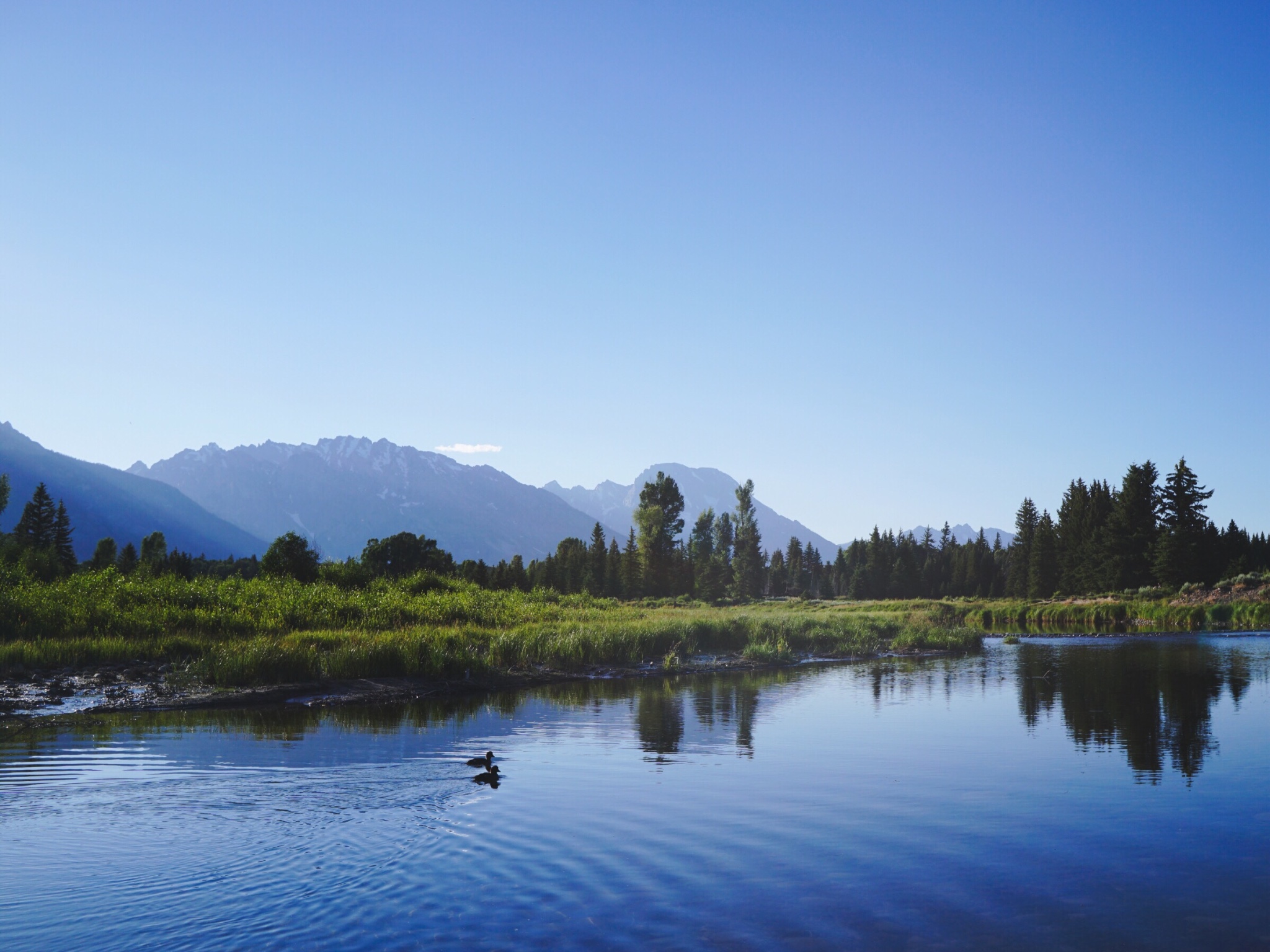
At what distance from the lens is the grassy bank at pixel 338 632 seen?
973 inches

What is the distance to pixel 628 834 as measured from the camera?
464 inches

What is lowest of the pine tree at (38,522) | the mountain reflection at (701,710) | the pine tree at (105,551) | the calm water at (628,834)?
the mountain reflection at (701,710)

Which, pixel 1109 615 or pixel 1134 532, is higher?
pixel 1134 532

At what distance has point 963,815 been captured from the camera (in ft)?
43.2

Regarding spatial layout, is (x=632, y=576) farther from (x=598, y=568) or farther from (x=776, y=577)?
(x=776, y=577)

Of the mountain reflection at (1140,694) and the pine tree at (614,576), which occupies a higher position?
the pine tree at (614,576)

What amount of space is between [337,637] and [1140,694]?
1047 inches

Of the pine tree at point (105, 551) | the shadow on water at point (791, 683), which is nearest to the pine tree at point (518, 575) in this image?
the pine tree at point (105, 551)

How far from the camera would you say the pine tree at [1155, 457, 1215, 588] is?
8181cm

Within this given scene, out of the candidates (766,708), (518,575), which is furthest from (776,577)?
(766,708)

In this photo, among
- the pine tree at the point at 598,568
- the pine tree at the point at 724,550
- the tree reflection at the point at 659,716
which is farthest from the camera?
the pine tree at the point at 724,550

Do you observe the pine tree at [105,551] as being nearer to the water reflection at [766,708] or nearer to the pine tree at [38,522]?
the pine tree at [38,522]

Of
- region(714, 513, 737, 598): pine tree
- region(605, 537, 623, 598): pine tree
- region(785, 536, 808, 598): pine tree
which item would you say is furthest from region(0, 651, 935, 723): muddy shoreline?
region(785, 536, 808, 598): pine tree

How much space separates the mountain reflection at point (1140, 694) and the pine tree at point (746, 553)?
86454mm
